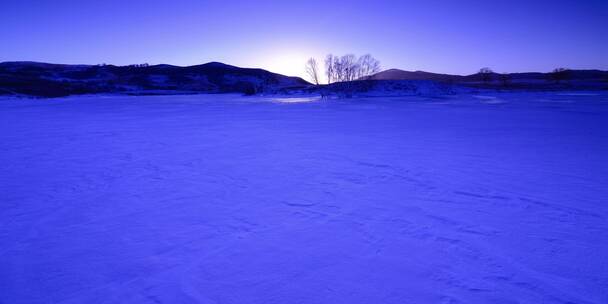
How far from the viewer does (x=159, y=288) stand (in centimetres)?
276

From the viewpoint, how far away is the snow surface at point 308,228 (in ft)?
8.96

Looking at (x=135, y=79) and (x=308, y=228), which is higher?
(x=135, y=79)

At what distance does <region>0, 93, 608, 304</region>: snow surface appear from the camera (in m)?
2.73

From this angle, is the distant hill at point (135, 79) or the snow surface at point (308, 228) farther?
the distant hill at point (135, 79)

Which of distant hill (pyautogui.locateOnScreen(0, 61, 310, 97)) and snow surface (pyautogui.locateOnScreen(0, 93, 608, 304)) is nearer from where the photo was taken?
snow surface (pyautogui.locateOnScreen(0, 93, 608, 304))

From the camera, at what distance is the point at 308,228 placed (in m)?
3.82

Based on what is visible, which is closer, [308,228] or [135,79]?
[308,228]

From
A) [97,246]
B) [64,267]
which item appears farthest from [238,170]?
[64,267]

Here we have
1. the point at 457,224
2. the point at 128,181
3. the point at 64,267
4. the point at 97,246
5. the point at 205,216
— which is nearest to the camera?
the point at 64,267

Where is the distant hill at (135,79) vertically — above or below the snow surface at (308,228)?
above

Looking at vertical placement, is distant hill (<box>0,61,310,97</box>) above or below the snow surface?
above

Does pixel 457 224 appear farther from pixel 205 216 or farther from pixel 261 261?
pixel 205 216

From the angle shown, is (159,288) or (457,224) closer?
(159,288)

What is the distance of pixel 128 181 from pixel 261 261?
12.3 feet
